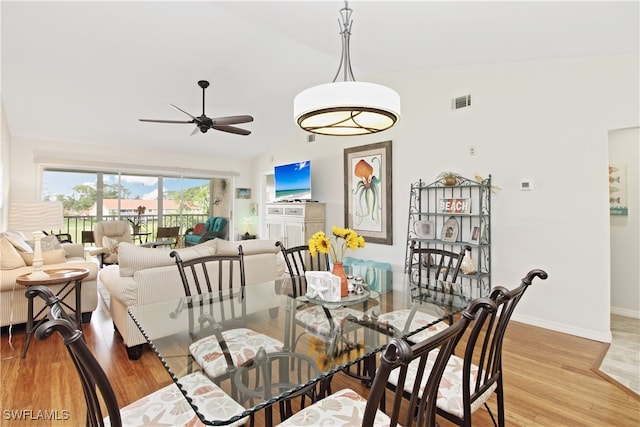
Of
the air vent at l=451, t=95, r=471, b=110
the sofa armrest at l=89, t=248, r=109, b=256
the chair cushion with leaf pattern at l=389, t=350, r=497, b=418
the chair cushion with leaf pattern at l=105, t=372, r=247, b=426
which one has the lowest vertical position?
the chair cushion with leaf pattern at l=389, t=350, r=497, b=418

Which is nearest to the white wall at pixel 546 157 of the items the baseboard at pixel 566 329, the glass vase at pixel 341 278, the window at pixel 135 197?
the baseboard at pixel 566 329

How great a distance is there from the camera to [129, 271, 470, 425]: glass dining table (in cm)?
125

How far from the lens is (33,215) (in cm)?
320

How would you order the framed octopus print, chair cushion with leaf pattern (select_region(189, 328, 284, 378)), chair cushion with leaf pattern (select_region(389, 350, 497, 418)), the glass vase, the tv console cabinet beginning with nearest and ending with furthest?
chair cushion with leaf pattern (select_region(389, 350, 497, 418)) → chair cushion with leaf pattern (select_region(189, 328, 284, 378)) → the glass vase → the framed octopus print → the tv console cabinet

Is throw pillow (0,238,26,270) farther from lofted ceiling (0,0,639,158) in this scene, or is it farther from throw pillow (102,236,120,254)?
throw pillow (102,236,120,254)

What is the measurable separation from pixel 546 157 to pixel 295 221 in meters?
3.88

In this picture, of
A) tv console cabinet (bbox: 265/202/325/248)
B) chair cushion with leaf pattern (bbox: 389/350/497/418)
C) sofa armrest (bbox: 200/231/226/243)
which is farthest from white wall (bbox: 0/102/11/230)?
chair cushion with leaf pattern (bbox: 389/350/497/418)

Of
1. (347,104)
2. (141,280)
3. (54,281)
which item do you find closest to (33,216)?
(54,281)

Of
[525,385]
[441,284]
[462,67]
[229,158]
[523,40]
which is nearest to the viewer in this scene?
[525,385]

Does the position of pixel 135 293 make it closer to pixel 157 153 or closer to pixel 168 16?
pixel 168 16

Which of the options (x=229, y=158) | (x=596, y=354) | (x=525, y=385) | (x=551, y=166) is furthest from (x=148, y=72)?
(x=596, y=354)

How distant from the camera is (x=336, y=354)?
143 cm

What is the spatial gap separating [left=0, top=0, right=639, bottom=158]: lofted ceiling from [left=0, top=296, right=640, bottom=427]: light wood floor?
2622mm

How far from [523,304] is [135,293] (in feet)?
12.4
